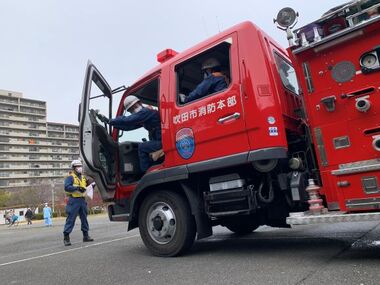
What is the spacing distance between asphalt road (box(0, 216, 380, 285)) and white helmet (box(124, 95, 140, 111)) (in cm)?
214

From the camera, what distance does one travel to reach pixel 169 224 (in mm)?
4836

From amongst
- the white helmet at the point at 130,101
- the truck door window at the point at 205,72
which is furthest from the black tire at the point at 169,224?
the white helmet at the point at 130,101

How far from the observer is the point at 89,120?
5.50 meters

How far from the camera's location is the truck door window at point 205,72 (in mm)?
4543

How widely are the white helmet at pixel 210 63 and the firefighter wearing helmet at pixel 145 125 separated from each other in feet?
3.43

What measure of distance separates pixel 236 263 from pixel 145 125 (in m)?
2.33

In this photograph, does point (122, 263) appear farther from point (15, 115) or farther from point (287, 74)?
point (15, 115)

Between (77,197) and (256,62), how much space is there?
5066 millimetres

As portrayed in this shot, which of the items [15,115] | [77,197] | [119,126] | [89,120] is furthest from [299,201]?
[15,115]

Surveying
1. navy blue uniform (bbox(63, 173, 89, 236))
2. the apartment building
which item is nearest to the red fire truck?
navy blue uniform (bbox(63, 173, 89, 236))

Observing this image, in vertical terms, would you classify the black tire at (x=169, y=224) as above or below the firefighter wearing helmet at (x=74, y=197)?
below

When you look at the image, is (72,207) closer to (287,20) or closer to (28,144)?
(287,20)

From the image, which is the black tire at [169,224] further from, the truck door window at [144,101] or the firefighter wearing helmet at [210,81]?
the firefighter wearing helmet at [210,81]

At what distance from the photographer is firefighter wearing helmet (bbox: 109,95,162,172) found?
17.5 ft
